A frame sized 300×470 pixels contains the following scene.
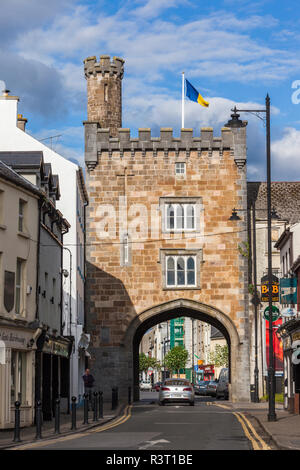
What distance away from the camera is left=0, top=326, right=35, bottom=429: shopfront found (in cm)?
2434

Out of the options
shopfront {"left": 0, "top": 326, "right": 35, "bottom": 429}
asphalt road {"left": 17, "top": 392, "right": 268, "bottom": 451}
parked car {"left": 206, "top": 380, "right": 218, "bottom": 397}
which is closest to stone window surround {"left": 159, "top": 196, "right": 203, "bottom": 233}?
parked car {"left": 206, "top": 380, "right": 218, "bottom": 397}

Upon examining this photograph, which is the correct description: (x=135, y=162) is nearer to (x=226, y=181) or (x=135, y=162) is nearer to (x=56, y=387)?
(x=226, y=181)

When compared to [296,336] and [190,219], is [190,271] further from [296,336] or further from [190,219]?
[296,336]

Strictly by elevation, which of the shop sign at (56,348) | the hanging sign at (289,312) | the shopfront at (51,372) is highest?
the hanging sign at (289,312)

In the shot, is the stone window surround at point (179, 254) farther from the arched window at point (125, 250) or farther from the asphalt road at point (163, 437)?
the asphalt road at point (163, 437)

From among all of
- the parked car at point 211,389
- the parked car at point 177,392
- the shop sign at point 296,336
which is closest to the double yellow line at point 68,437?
the shop sign at point 296,336

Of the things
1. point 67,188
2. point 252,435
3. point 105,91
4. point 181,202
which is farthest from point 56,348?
point 105,91

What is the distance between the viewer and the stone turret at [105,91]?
5391 centimetres

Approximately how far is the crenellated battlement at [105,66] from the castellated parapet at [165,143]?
6515 mm

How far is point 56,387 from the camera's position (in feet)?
111

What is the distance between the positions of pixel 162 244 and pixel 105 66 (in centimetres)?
1336

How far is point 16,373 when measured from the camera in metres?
26.0
